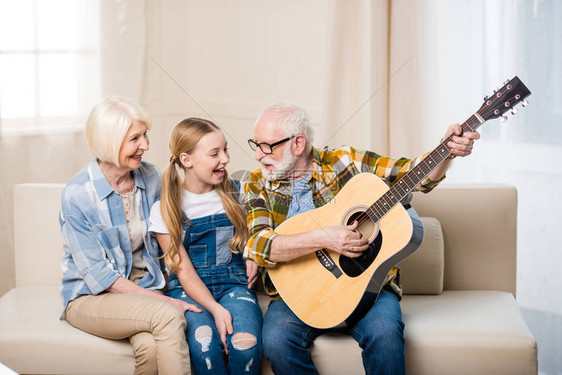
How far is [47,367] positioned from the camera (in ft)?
6.10

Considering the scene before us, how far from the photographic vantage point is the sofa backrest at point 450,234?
2180 mm

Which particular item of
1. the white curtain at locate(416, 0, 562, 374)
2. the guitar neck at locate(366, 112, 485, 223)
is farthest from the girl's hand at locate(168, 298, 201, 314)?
the white curtain at locate(416, 0, 562, 374)

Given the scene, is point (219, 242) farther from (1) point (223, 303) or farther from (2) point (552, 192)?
(2) point (552, 192)

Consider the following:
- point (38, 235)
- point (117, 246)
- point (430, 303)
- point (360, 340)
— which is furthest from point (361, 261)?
point (38, 235)

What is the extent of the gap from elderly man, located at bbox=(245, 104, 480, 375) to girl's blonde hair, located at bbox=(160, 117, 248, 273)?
8cm

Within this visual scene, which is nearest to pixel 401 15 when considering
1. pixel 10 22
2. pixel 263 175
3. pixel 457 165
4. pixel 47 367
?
pixel 457 165

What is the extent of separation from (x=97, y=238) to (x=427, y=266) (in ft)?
3.40

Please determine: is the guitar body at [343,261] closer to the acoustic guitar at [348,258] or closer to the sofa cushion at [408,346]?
the acoustic guitar at [348,258]

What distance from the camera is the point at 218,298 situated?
1.96 metres

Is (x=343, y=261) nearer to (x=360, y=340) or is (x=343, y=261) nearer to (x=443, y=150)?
(x=360, y=340)

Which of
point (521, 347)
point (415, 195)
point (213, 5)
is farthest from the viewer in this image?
point (213, 5)

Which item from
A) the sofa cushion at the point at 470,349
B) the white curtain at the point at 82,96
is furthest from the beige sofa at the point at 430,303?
the white curtain at the point at 82,96

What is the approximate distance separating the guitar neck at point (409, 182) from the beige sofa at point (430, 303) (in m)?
0.36

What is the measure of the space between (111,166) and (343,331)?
0.85m
